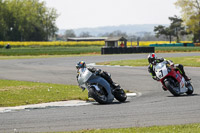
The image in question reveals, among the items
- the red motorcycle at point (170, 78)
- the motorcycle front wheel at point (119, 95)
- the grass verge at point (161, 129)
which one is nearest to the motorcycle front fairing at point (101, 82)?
the motorcycle front wheel at point (119, 95)

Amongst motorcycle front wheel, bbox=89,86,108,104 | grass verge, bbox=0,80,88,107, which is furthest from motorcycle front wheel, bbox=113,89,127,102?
grass verge, bbox=0,80,88,107

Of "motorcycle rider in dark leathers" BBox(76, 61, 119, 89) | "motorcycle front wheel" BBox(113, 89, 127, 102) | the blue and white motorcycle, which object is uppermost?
"motorcycle rider in dark leathers" BBox(76, 61, 119, 89)

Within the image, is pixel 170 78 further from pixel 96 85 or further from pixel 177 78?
pixel 96 85

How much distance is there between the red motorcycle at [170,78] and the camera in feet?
56.5

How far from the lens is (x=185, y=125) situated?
Result: 33.5 ft

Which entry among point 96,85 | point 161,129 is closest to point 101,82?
point 96,85

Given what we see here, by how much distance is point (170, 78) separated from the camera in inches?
685

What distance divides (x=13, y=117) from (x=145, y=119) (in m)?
3.59

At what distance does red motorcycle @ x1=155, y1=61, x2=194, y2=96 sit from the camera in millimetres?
17234

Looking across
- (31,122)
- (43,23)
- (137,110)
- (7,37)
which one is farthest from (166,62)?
(43,23)

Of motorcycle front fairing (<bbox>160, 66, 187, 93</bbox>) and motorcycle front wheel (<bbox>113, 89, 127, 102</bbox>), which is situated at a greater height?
motorcycle front fairing (<bbox>160, 66, 187, 93</bbox>)

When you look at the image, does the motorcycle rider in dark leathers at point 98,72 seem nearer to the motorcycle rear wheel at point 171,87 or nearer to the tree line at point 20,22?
the motorcycle rear wheel at point 171,87

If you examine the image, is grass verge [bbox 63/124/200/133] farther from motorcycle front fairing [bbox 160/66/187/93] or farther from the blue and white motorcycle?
motorcycle front fairing [bbox 160/66/187/93]

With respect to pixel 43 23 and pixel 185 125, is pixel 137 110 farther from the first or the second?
pixel 43 23
